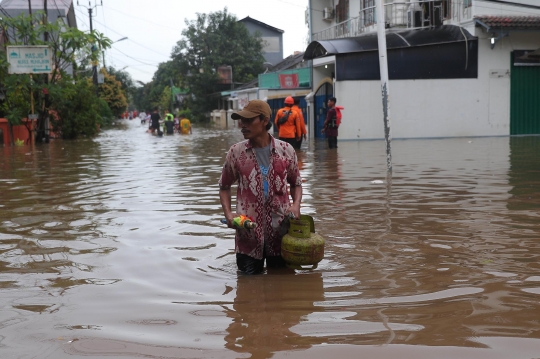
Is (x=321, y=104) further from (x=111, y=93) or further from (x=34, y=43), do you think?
(x=111, y=93)

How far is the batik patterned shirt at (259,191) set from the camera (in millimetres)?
5379

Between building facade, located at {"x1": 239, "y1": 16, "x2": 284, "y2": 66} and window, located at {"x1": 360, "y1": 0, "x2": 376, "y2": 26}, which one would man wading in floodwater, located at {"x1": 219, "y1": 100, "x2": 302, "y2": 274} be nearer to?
window, located at {"x1": 360, "y1": 0, "x2": 376, "y2": 26}

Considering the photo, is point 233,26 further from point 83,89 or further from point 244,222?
point 244,222

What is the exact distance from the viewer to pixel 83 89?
32.6 metres

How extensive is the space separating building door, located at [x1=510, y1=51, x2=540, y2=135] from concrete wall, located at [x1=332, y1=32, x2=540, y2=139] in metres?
0.26

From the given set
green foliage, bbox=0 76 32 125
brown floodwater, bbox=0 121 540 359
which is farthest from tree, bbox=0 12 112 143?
brown floodwater, bbox=0 121 540 359

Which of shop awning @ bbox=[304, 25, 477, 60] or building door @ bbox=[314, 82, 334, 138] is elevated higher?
shop awning @ bbox=[304, 25, 477, 60]

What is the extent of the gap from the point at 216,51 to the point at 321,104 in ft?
118

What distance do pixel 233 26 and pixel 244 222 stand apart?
61.6m

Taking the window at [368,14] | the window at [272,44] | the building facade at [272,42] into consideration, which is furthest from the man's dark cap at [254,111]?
the window at [272,44]

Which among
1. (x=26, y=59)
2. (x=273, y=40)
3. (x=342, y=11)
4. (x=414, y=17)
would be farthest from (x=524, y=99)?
(x=273, y=40)

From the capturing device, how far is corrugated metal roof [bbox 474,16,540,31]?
25.8 metres

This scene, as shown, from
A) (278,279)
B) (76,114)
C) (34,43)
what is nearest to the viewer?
(278,279)

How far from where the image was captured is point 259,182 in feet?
17.6
